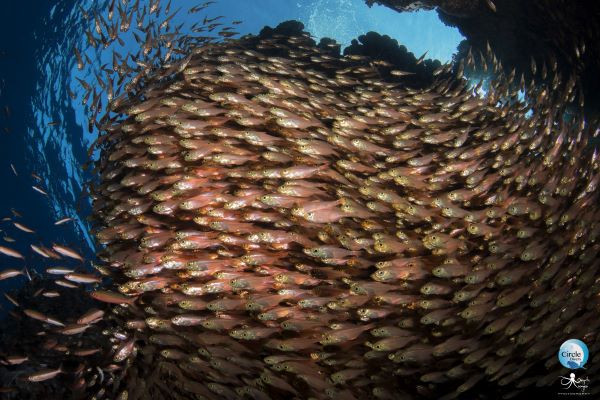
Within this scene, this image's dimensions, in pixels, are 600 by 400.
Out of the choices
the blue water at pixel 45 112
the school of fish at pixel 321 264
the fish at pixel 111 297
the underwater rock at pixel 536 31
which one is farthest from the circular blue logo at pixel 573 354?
the blue water at pixel 45 112

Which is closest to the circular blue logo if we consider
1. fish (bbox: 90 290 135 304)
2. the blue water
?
fish (bbox: 90 290 135 304)

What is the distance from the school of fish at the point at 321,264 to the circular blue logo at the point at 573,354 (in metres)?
0.11

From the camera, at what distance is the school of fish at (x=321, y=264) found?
4.11m

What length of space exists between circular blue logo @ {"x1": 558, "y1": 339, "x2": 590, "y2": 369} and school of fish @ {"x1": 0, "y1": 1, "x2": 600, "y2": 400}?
11 centimetres

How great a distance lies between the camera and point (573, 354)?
13.9 feet

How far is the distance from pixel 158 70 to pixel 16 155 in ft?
65.9

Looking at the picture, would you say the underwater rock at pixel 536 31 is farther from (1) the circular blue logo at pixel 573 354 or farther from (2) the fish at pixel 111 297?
(2) the fish at pixel 111 297

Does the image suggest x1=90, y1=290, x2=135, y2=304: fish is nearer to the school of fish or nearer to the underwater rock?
the school of fish

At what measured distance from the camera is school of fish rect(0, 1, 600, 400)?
4105mm

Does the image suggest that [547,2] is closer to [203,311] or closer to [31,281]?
[203,311]

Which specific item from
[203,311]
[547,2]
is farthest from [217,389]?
[547,2]

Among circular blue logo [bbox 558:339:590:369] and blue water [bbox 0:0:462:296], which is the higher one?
blue water [bbox 0:0:462:296]

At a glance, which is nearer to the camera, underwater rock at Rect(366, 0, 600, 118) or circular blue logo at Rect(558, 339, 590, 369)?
circular blue logo at Rect(558, 339, 590, 369)

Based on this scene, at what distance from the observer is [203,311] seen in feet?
14.6
